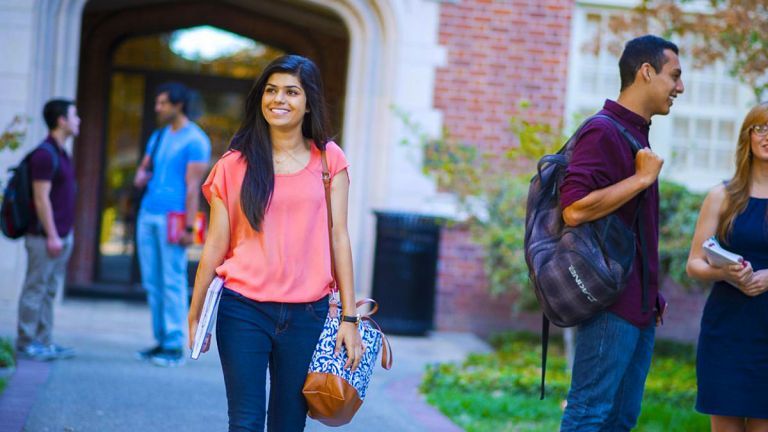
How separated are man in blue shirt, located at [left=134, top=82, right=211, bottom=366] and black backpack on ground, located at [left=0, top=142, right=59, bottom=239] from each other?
0.75m

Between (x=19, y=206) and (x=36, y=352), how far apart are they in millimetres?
1040

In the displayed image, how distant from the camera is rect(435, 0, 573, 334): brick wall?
11.3 m

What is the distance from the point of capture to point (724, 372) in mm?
4602


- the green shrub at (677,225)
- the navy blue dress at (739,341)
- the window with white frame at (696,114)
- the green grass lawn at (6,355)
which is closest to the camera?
the navy blue dress at (739,341)

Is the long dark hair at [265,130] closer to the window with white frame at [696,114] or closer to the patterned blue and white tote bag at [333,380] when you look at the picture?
the patterned blue and white tote bag at [333,380]

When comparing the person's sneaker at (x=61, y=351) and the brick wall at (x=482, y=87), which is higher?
the brick wall at (x=482, y=87)

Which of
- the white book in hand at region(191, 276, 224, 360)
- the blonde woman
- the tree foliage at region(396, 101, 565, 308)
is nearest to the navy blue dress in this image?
the blonde woman

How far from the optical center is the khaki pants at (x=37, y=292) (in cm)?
755

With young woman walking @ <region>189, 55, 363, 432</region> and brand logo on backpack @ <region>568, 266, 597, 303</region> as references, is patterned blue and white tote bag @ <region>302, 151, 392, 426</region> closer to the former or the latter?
young woman walking @ <region>189, 55, 363, 432</region>

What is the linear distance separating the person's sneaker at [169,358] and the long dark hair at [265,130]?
13.3 feet

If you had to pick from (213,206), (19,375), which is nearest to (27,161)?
(19,375)

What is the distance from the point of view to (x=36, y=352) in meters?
7.58

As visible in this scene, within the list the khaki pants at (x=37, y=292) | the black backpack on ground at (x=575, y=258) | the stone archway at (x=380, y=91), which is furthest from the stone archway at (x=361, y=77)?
the black backpack on ground at (x=575, y=258)

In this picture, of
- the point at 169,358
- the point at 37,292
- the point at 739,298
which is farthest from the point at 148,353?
the point at 739,298
